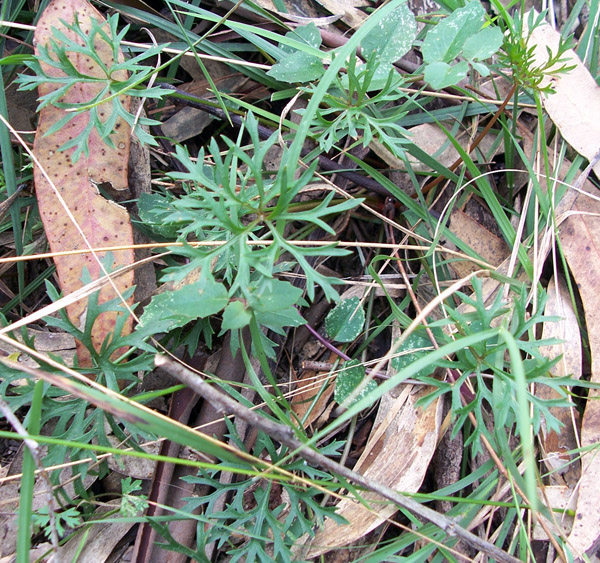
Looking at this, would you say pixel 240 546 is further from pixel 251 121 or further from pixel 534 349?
pixel 251 121

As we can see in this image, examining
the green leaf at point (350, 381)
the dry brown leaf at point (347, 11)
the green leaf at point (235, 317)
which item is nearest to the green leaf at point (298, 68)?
the dry brown leaf at point (347, 11)

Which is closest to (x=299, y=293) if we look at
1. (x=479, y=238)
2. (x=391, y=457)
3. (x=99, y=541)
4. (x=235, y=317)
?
(x=235, y=317)

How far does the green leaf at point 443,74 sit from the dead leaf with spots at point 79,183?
3.78 feet

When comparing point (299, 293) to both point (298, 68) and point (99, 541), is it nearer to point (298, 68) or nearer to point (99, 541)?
point (298, 68)

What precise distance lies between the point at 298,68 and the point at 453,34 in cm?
57

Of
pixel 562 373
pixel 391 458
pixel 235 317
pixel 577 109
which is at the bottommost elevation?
pixel 391 458

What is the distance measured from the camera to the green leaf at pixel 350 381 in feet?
6.18

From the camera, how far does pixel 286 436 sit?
4.18 ft

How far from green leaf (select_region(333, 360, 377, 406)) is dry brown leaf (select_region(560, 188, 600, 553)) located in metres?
0.83

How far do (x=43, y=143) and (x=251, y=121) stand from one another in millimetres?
931

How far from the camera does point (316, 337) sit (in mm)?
2014

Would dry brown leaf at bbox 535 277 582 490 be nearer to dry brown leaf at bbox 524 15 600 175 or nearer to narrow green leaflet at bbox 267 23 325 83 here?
dry brown leaf at bbox 524 15 600 175

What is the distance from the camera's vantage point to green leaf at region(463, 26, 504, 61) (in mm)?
1702

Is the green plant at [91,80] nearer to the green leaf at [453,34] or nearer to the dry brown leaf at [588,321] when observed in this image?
the green leaf at [453,34]
